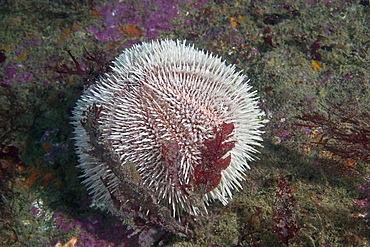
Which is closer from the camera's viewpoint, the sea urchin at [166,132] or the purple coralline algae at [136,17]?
the sea urchin at [166,132]

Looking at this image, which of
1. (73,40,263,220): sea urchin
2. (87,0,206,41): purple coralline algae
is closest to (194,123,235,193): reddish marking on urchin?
(73,40,263,220): sea urchin

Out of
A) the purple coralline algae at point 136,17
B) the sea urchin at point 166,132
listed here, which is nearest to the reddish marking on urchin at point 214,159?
the sea urchin at point 166,132

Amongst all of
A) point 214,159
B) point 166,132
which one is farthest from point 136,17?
point 214,159

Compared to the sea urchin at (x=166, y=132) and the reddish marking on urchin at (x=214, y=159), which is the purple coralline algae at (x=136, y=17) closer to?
the sea urchin at (x=166, y=132)

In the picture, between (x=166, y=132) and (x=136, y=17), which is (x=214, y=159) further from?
(x=136, y=17)

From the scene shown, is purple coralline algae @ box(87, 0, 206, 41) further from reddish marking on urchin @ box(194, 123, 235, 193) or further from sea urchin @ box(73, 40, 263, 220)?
reddish marking on urchin @ box(194, 123, 235, 193)

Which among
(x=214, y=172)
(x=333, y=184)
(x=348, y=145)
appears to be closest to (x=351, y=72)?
(x=348, y=145)
